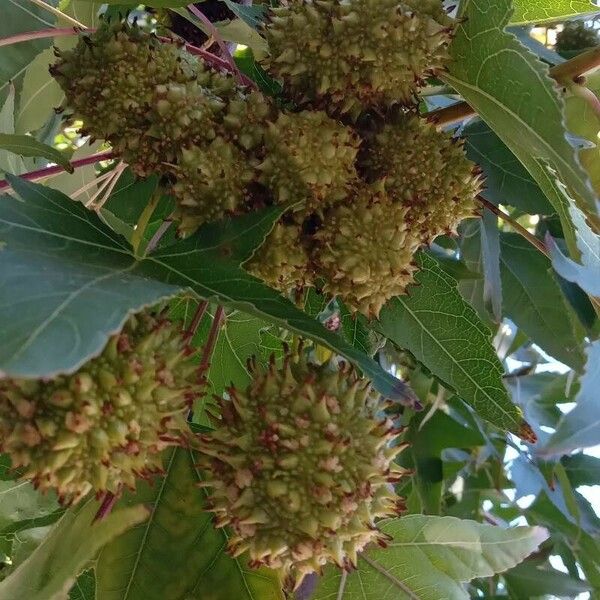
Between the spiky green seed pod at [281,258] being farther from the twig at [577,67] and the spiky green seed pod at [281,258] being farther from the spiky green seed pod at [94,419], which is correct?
the twig at [577,67]

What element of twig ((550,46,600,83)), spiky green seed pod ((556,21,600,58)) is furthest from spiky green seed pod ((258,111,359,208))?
spiky green seed pod ((556,21,600,58))

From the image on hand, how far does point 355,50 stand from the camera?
2.68 feet

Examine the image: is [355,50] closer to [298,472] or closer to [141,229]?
[141,229]

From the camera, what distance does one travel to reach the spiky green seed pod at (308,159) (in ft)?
2.69

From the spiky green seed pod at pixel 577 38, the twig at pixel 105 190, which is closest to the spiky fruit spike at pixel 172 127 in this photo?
the twig at pixel 105 190

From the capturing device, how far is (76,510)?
34.3 inches

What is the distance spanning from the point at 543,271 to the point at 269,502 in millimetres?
911

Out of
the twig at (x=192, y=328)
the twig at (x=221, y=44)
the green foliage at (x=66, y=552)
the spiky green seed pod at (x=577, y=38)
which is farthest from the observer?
the spiky green seed pod at (x=577, y=38)

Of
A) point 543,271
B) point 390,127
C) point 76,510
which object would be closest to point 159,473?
point 76,510

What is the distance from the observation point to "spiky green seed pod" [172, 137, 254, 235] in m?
0.82

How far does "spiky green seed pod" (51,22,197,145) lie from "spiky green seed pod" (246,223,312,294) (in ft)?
0.62

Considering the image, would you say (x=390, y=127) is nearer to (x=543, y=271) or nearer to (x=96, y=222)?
(x=96, y=222)

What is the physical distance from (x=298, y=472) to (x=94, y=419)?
0.63 ft

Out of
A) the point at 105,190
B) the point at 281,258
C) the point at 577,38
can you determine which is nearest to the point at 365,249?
the point at 281,258
